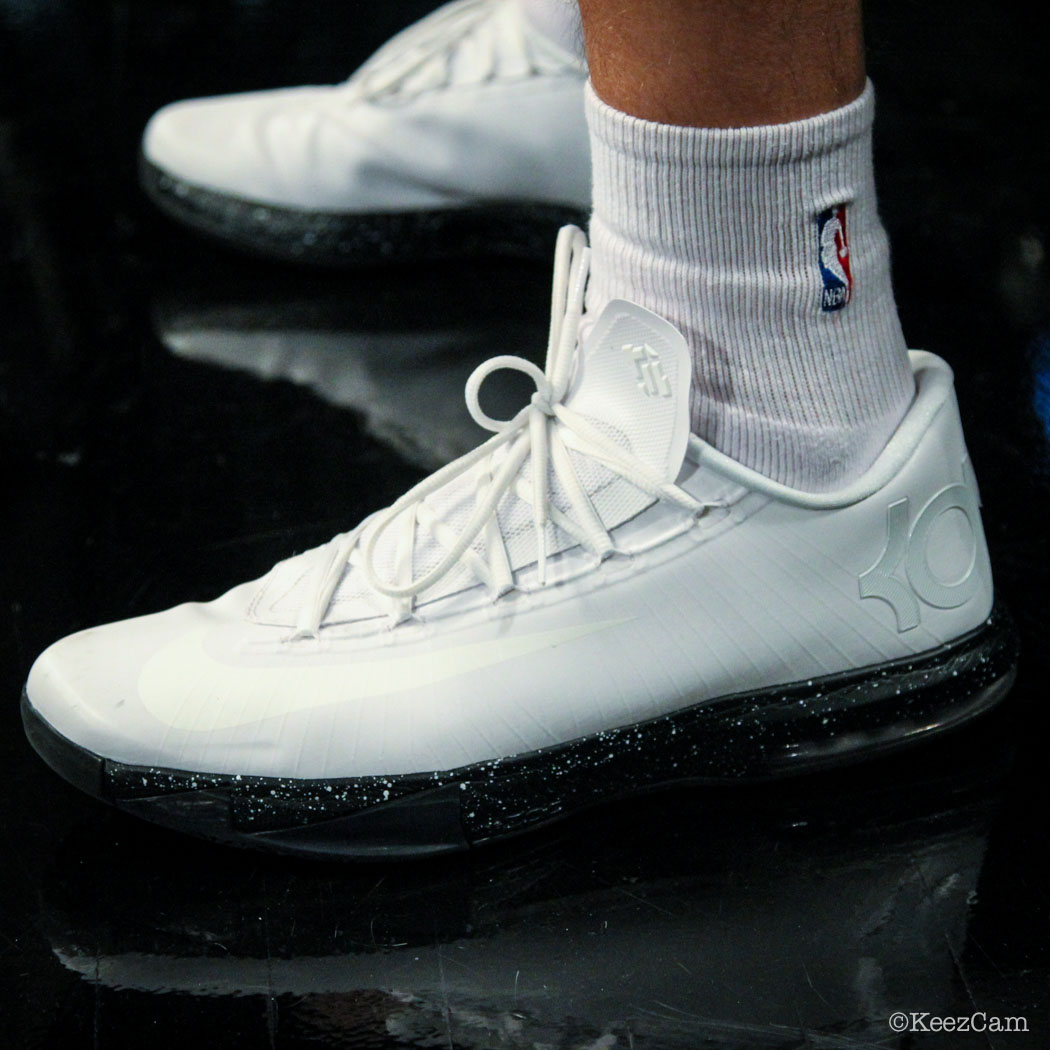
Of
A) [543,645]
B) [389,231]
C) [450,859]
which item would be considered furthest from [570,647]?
[389,231]

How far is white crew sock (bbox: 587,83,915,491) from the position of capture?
0.62 metres

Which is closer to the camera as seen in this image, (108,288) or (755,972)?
(755,972)

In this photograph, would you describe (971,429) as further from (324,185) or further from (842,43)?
(324,185)

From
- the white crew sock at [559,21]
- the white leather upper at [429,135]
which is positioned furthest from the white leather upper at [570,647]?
the white leather upper at [429,135]

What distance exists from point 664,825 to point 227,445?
0.55 m

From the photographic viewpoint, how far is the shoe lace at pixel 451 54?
1281mm

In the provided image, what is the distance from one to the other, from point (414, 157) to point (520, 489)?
72 cm

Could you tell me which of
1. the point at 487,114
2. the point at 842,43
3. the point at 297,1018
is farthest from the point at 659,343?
the point at 487,114

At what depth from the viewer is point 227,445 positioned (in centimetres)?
110

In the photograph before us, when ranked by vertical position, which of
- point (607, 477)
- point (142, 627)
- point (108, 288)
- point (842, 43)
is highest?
point (842, 43)

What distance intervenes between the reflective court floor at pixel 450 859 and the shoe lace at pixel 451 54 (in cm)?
18

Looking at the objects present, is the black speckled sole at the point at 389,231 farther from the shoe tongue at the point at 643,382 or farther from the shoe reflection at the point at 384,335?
the shoe tongue at the point at 643,382

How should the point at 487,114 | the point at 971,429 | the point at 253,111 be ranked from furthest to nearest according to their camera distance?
the point at 253,111, the point at 487,114, the point at 971,429

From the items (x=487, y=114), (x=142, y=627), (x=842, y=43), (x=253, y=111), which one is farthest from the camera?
(x=253, y=111)
